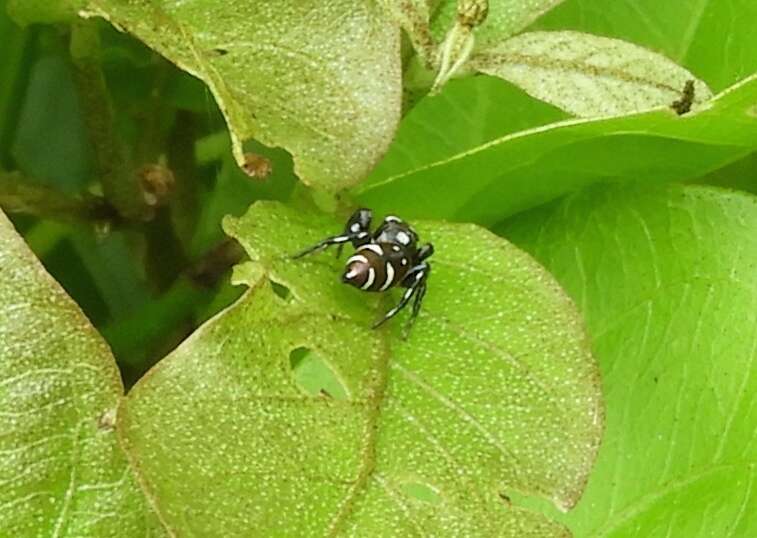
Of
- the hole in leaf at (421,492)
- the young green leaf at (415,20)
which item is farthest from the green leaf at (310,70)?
the hole in leaf at (421,492)

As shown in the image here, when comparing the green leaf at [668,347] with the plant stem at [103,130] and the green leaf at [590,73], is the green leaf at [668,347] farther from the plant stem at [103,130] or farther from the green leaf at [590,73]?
the plant stem at [103,130]

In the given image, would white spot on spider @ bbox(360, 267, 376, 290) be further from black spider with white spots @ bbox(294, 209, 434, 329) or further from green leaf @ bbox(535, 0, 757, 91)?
green leaf @ bbox(535, 0, 757, 91)

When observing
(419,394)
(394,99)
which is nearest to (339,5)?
(394,99)

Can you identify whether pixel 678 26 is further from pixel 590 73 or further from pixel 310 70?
pixel 310 70

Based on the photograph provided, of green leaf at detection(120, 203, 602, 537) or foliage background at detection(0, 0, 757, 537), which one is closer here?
green leaf at detection(120, 203, 602, 537)

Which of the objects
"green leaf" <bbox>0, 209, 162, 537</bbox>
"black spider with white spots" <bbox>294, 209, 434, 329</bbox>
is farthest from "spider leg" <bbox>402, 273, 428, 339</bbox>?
"green leaf" <bbox>0, 209, 162, 537</bbox>

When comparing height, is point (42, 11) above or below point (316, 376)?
above

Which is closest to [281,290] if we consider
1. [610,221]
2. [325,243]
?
[325,243]
